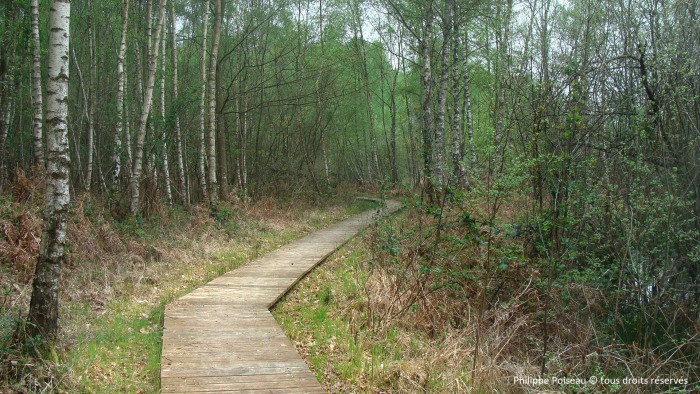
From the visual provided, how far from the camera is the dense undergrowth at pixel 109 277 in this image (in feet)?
14.2

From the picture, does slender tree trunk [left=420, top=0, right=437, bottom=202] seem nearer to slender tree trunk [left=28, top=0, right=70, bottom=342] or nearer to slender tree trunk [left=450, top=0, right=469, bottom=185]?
slender tree trunk [left=450, top=0, right=469, bottom=185]

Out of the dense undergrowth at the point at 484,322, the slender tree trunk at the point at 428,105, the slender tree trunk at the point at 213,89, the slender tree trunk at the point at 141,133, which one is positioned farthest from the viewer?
the slender tree trunk at the point at 213,89

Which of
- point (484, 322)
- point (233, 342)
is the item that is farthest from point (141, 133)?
point (484, 322)

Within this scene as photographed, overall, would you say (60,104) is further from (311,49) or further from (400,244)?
(311,49)

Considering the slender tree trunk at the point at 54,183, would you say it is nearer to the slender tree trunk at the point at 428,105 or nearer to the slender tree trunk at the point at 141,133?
the slender tree trunk at the point at 428,105

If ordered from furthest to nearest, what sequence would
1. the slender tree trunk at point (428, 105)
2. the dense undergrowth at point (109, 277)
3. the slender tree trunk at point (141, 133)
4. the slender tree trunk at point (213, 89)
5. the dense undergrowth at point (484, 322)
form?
the slender tree trunk at point (213, 89)
the slender tree trunk at point (141, 133)
the slender tree trunk at point (428, 105)
the dense undergrowth at point (484, 322)
the dense undergrowth at point (109, 277)

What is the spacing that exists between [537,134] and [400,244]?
12.3 feet

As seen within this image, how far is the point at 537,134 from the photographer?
612 cm

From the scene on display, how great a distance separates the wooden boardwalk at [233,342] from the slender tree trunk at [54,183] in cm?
122

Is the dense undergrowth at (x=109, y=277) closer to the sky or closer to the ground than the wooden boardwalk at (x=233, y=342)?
closer to the sky

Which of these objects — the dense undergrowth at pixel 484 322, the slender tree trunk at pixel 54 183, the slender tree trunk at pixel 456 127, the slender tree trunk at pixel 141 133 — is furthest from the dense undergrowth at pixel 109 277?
the slender tree trunk at pixel 456 127

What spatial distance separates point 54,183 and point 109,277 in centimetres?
370

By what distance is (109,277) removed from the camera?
765cm

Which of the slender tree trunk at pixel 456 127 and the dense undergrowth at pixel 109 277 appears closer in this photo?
the dense undergrowth at pixel 109 277
